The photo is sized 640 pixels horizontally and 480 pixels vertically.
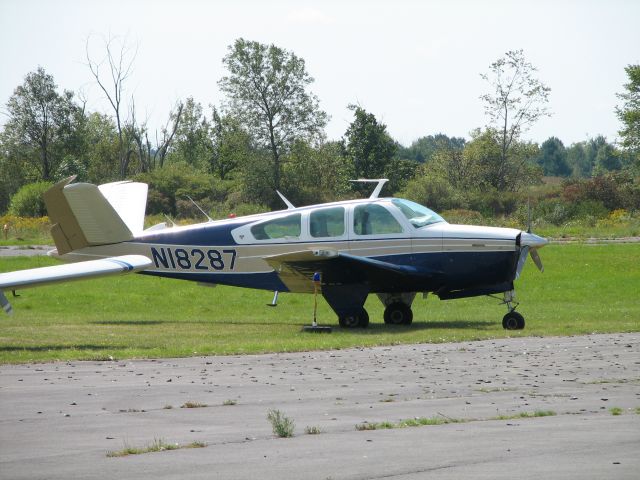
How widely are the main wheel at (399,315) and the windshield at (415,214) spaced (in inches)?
67.6

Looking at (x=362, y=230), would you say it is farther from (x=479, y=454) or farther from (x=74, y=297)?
(x=479, y=454)

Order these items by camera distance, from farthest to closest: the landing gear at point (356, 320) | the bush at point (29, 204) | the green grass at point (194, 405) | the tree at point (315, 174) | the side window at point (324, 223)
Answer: the tree at point (315, 174) → the bush at point (29, 204) → the side window at point (324, 223) → the landing gear at point (356, 320) → the green grass at point (194, 405)

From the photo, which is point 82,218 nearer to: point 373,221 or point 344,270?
point 344,270

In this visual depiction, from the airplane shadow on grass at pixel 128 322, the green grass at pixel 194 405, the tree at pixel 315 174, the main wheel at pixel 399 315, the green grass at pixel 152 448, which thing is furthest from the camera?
the tree at pixel 315 174

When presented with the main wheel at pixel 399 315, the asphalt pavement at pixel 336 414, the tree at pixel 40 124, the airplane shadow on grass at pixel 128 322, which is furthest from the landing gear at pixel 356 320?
the tree at pixel 40 124

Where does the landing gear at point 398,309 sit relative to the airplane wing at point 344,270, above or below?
below

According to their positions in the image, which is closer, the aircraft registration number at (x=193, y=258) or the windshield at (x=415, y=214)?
the windshield at (x=415, y=214)

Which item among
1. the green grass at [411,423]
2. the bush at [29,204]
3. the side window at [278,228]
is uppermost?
the bush at [29,204]

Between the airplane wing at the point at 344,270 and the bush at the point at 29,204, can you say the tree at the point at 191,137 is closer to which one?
the bush at the point at 29,204

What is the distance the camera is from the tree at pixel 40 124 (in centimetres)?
7544

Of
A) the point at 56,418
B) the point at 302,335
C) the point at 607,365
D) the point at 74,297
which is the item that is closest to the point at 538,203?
the point at 74,297

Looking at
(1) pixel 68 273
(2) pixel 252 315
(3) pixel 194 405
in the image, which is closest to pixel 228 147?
(2) pixel 252 315

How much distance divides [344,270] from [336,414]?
974cm

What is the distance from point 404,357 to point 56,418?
611 centimetres
